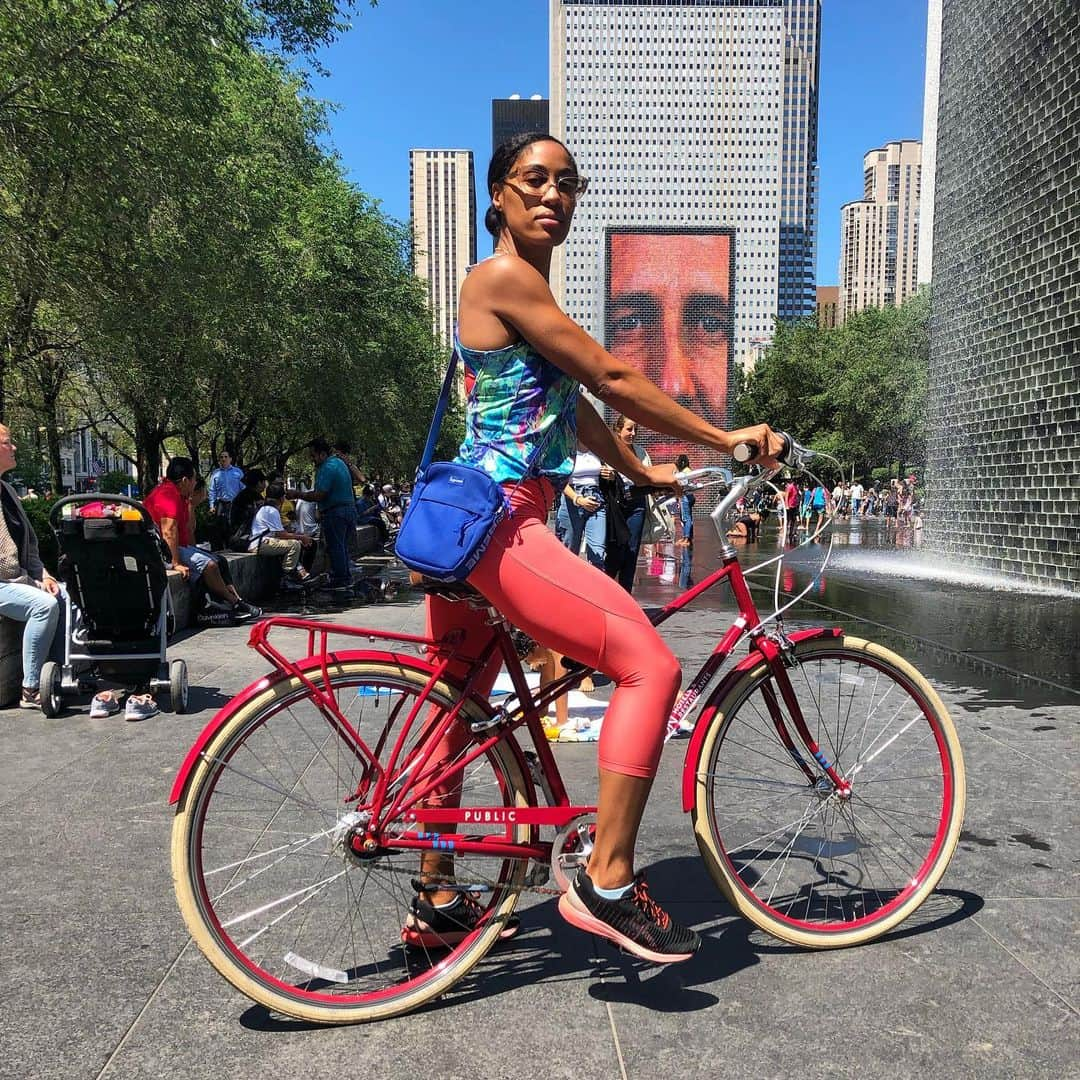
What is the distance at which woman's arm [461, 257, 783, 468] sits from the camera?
238 centimetres

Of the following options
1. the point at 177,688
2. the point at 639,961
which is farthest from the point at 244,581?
the point at 639,961

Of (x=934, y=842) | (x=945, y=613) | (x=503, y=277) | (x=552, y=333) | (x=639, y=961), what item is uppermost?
(x=503, y=277)

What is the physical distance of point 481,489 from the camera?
237 cm

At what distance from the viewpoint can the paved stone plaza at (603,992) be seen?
2.27m

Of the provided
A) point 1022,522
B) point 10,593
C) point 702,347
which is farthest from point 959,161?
Result: point 702,347

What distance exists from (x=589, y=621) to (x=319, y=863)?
41.4 inches

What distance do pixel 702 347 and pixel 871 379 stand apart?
25982 mm

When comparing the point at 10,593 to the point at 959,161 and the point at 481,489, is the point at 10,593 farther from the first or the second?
the point at 959,161

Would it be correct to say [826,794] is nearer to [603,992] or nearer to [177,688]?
[603,992]

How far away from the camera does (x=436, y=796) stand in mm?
2596

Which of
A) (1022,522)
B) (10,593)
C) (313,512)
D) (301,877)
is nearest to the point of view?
(301,877)

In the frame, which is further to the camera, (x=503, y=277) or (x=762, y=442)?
(x=762, y=442)

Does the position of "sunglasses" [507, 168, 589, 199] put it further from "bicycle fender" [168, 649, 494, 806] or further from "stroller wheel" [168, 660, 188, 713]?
"stroller wheel" [168, 660, 188, 713]

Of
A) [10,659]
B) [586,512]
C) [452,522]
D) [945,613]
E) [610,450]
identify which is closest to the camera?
[452,522]
